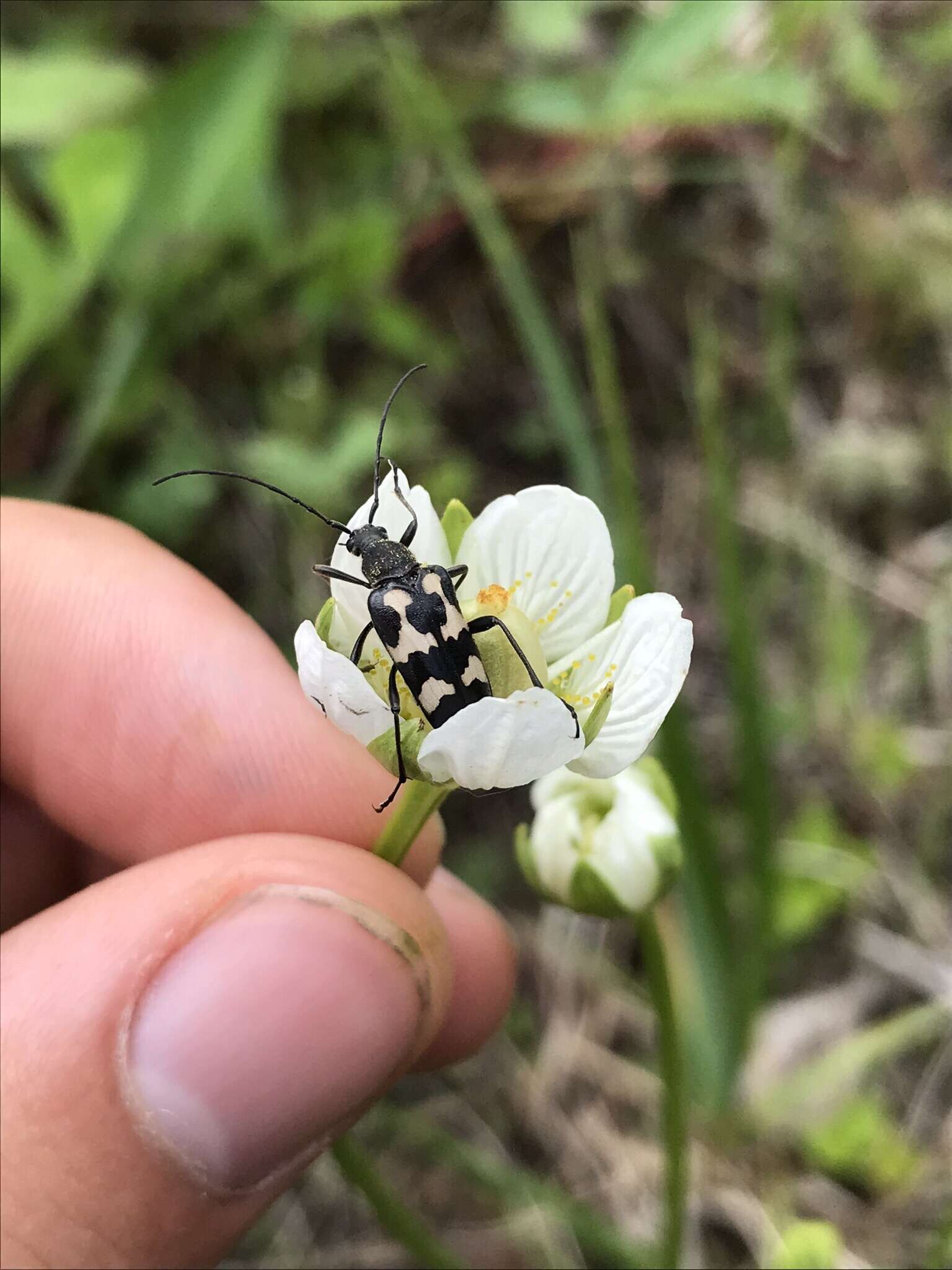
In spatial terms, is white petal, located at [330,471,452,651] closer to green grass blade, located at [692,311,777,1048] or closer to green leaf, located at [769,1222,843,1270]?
green grass blade, located at [692,311,777,1048]

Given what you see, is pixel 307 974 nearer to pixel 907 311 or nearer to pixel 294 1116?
pixel 294 1116

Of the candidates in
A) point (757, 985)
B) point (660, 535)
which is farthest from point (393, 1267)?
point (660, 535)

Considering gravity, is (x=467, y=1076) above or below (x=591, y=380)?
below

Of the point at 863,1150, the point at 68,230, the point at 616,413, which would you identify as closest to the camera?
the point at 616,413


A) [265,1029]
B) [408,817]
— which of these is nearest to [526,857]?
[408,817]

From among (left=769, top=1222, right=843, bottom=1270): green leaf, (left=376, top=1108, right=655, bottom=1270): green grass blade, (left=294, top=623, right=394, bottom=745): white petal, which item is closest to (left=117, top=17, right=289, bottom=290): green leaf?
(left=294, top=623, right=394, bottom=745): white petal

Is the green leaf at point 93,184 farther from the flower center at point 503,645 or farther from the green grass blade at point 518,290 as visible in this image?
the flower center at point 503,645

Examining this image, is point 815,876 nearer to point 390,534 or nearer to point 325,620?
point 390,534

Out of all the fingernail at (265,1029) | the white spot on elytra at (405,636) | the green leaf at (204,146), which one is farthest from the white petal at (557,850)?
the green leaf at (204,146)
